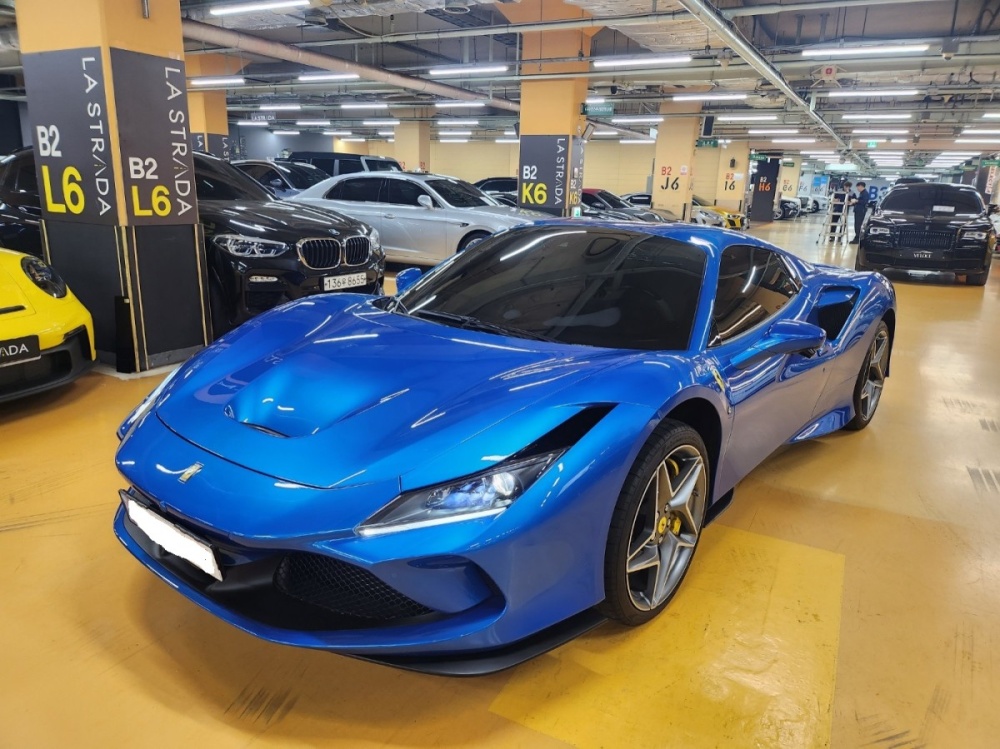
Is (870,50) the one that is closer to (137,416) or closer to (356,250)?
(356,250)

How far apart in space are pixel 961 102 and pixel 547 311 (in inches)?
790

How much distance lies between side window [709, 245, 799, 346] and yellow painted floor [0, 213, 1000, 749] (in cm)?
83

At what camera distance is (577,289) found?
2.47 m

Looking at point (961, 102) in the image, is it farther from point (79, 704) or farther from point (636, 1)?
point (79, 704)

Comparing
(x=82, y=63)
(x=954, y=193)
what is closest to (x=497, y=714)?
(x=82, y=63)

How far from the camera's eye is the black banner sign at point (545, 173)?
13.4 metres

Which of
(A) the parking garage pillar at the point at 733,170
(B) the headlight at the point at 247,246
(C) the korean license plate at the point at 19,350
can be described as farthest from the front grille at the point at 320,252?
(A) the parking garage pillar at the point at 733,170

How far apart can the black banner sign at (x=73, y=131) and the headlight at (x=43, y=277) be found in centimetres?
59

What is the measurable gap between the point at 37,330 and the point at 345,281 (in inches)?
95.5

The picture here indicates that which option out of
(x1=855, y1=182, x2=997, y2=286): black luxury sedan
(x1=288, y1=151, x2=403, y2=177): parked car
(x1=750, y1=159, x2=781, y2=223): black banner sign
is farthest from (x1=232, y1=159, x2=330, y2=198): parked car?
(x1=750, y1=159, x2=781, y2=223): black banner sign

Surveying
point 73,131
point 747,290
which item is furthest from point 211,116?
point 747,290

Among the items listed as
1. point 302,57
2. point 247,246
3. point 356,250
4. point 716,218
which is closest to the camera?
point 247,246

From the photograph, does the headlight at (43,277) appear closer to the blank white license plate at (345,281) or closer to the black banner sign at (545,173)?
the blank white license plate at (345,281)

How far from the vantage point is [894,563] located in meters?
2.55
